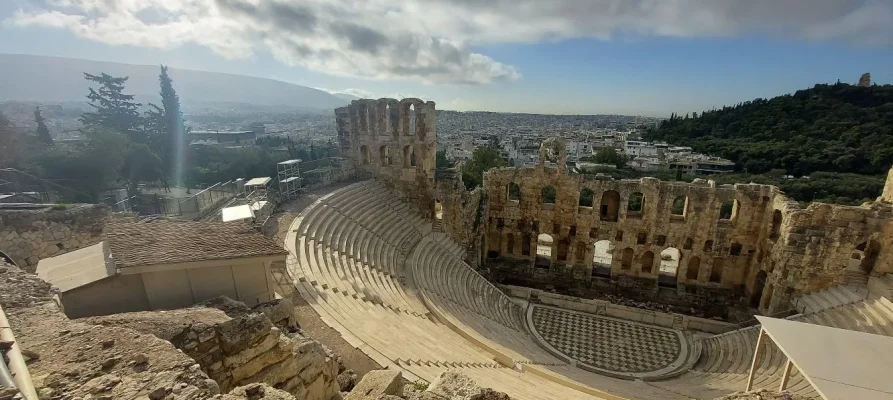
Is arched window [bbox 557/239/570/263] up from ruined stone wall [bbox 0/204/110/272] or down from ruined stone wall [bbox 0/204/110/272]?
down

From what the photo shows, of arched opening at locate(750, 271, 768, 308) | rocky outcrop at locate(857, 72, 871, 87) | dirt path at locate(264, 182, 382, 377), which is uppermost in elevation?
rocky outcrop at locate(857, 72, 871, 87)

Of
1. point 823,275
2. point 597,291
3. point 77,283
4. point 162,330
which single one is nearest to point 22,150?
point 77,283

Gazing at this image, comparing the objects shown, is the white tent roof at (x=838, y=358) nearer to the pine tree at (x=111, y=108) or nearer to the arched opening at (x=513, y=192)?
the arched opening at (x=513, y=192)

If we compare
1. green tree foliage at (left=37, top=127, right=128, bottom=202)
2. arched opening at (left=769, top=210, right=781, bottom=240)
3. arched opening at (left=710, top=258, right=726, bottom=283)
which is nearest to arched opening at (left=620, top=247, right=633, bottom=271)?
arched opening at (left=710, top=258, right=726, bottom=283)

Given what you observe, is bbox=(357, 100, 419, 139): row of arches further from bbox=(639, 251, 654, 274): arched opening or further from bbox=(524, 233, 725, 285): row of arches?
bbox=(639, 251, 654, 274): arched opening

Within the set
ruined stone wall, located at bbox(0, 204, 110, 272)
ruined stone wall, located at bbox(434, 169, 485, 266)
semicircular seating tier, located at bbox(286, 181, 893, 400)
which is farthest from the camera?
ruined stone wall, located at bbox(434, 169, 485, 266)

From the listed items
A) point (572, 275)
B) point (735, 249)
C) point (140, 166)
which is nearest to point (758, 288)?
point (735, 249)

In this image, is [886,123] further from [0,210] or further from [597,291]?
[0,210]
